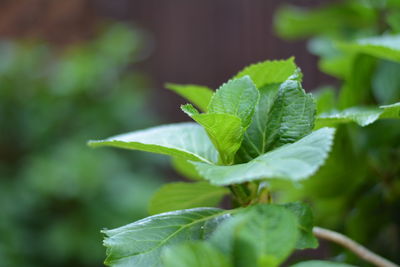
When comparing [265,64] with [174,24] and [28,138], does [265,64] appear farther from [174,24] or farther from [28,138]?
[174,24]

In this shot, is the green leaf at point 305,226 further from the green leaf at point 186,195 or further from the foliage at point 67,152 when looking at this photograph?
the foliage at point 67,152

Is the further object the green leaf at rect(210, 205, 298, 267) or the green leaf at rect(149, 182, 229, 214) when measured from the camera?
the green leaf at rect(149, 182, 229, 214)

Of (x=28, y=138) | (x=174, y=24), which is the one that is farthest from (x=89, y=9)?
(x=28, y=138)

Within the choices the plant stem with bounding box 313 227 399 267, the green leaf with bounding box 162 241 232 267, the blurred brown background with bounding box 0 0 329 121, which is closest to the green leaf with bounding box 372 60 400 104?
the plant stem with bounding box 313 227 399 267

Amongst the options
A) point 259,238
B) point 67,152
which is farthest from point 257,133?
point 67,152

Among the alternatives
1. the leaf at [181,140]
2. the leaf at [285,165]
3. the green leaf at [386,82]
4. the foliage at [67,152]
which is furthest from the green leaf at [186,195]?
the foliage at [67,152]

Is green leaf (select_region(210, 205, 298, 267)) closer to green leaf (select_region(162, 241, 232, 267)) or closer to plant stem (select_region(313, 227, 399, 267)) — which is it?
green leaf (select_region(162, 241, 232, 267))

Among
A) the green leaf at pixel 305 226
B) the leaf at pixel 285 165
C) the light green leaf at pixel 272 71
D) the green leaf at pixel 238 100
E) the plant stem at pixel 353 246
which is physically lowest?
the plant stem at pixel 353 246
